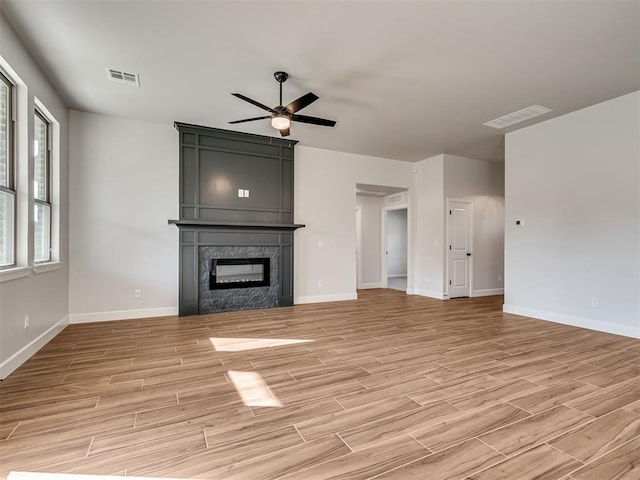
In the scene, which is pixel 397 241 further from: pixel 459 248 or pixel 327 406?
pixel 327 406

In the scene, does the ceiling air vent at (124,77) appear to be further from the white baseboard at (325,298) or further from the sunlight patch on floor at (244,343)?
the white baseboard at (325,298)

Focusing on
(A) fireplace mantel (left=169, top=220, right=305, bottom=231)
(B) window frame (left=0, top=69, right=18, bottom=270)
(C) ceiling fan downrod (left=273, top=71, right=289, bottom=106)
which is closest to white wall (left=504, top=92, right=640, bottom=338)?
(A) fireplace mantel (left=169, top=220, right=305, bottom=231)

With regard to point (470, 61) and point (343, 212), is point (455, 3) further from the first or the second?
point (343, 212)

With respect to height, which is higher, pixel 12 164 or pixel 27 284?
pixel 12 164

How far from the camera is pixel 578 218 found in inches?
178

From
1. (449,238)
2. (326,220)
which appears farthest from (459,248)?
(326,220)

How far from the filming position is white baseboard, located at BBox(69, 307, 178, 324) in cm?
460

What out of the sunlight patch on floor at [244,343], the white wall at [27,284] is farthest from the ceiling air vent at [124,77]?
the sunlight patch on floor at [244,343]

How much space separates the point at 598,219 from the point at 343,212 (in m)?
4.00

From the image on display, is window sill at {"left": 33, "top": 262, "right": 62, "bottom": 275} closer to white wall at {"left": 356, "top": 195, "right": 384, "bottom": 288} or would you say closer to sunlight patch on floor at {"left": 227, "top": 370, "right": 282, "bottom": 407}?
sunlight patch on floor at {"left": 227, "top": 370, "right": 282, "bottom": 407}

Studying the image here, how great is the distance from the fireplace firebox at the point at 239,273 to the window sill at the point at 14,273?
8.26ft

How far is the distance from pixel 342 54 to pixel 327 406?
3.15 meters

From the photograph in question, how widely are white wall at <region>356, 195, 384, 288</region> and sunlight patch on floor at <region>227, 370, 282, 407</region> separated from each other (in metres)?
5.76

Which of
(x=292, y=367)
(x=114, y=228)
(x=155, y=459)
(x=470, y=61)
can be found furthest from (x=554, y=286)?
(x=114, y=228)
